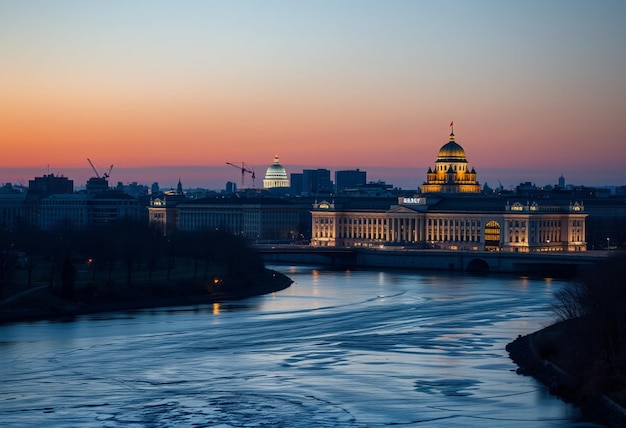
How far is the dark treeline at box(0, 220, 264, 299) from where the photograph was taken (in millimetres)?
59000

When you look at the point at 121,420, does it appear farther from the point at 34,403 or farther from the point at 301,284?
the point at 301,284

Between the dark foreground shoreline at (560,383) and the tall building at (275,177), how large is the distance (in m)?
151

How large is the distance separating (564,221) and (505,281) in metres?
29.6

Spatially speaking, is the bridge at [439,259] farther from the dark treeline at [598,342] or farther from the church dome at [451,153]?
the dark treeline at [598,342]

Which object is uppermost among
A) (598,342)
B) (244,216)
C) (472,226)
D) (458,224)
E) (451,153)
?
(451,153)

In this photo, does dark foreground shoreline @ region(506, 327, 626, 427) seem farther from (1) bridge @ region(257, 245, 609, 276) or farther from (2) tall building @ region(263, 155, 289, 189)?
(2) tall building @ region(263, 155, 289, 189)

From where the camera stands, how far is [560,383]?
35312mm

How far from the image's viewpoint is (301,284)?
233 feet

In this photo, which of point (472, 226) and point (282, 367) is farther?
point (472, 226)

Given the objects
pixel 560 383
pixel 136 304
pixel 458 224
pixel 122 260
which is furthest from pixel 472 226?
pixel 560 383

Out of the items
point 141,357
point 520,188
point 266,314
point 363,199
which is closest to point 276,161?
point 520,188

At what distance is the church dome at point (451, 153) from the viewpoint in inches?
4855

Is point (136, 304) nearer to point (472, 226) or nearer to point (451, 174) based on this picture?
point (472, 226)

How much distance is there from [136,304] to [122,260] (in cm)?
1047
